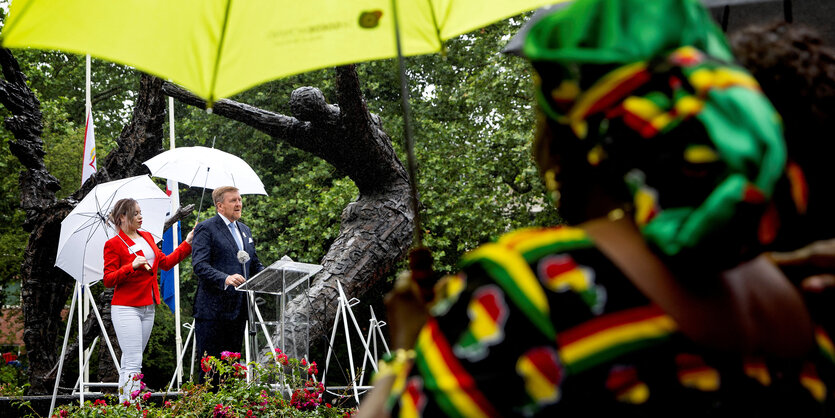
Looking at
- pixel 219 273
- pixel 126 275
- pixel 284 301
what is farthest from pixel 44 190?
pixel 284 301

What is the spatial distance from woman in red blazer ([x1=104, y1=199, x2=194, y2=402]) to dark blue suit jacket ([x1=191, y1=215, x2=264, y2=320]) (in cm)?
42

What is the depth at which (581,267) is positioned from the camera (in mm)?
824

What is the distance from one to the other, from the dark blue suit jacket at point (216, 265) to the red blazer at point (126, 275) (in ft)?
1.30

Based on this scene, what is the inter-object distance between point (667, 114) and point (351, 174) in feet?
24.6

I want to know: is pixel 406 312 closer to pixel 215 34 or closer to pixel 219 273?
pixel 215 34

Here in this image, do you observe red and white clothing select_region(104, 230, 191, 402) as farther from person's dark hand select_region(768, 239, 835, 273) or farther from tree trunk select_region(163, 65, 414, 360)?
A: person's dark hand select_region(768, 239, 835, 273)

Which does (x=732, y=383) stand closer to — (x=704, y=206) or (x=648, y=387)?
(x=648, y=387)

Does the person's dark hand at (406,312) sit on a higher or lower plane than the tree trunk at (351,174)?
lower

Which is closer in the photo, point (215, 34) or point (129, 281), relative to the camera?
point (215, 34)

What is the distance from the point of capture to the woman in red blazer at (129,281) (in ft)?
21.5

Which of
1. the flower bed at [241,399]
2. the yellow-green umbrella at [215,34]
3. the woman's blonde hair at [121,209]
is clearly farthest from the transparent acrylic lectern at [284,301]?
the yellow-green umbrella at [215,34]

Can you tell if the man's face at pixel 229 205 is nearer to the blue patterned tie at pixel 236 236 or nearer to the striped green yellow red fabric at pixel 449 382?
the blue patterned tie at pixel 236 236

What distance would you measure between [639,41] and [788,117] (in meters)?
0.29

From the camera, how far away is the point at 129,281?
21.8 feet
